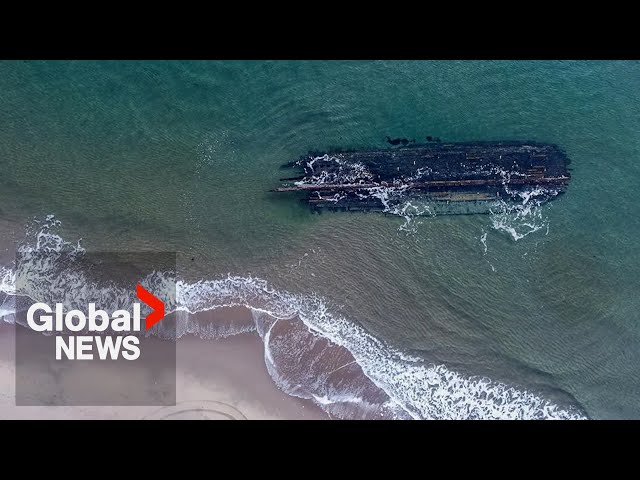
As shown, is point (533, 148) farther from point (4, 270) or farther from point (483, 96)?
point (4, 270)

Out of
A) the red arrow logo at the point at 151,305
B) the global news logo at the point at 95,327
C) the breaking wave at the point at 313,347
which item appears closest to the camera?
the global news logo at the point at 95,327

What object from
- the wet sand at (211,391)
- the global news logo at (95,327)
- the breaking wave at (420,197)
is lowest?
the wet sand at (211,391)

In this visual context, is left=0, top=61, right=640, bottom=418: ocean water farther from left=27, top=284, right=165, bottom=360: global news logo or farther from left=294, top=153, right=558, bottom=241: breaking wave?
left=27, top=284, right=165, bottom=360: global news logo

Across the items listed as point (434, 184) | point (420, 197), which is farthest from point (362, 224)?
point (434, 184)

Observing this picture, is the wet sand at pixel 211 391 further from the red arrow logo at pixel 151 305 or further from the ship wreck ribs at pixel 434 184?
the ship wreck ribs at pixel 434 184

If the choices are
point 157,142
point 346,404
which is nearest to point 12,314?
point 157,142

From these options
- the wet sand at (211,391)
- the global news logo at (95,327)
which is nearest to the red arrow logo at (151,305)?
the global news logo at (95,327)
